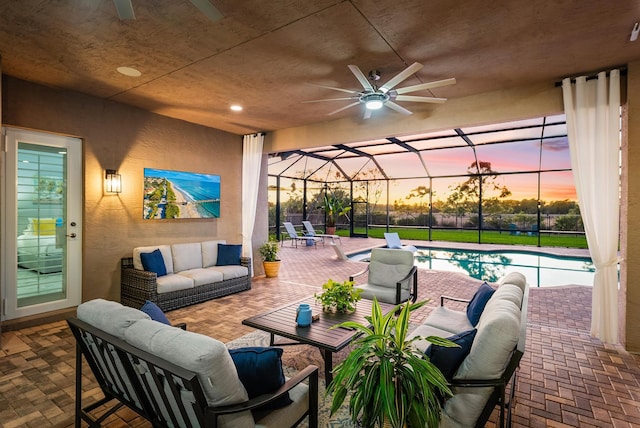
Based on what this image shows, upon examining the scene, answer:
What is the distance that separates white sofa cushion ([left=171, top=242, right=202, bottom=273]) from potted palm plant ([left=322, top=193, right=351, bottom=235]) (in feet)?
29.7

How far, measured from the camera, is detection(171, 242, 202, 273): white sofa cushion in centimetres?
527

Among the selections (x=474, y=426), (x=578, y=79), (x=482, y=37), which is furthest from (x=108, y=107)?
(x=578, y=79)

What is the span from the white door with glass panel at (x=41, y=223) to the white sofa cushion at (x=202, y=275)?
145 centimetres

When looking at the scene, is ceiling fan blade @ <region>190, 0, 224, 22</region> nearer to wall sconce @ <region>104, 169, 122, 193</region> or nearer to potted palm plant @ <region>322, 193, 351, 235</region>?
wall sconce @ <region>104, 169, 122, 193</region>

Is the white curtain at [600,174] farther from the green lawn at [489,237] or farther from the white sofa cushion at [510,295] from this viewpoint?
A: the green lawn at [489,237]

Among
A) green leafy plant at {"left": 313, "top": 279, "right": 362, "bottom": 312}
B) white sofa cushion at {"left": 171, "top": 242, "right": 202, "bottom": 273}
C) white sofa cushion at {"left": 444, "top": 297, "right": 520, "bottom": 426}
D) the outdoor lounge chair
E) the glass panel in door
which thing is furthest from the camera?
the outdoor lounge chair

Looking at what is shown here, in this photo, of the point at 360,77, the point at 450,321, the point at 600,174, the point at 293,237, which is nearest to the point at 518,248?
the point at 293,237

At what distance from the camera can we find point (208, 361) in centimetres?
134

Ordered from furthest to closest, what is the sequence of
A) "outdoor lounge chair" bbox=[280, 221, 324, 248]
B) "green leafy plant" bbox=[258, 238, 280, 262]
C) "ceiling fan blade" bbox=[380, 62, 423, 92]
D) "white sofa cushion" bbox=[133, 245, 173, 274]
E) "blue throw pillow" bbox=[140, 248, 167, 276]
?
"outdoor lounge chair" bbox=[280, 221, 324, 248] < "green leafy plant" bbox=[258, 238, 280, 262] < "white sofa cushion" bbox=[133, 245, 173, 274] < "blue throw pillow" bbox=[140, 248, 167, 276] < "ceiling fan blade" bbox=[380, 62, 423, 92]

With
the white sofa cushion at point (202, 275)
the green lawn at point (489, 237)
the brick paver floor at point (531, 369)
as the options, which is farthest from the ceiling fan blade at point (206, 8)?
the green lawn at point (489, 237)

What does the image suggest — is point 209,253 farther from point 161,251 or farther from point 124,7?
point 124,7

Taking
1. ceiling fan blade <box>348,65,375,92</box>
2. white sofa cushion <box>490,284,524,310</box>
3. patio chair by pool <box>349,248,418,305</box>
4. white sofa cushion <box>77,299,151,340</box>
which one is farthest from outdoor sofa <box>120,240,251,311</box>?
white sofa cushion <box>490,284,524,310</box>

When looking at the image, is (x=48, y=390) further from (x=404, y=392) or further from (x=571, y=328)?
(x=571, y=328)

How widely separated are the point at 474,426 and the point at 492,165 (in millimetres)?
11649
